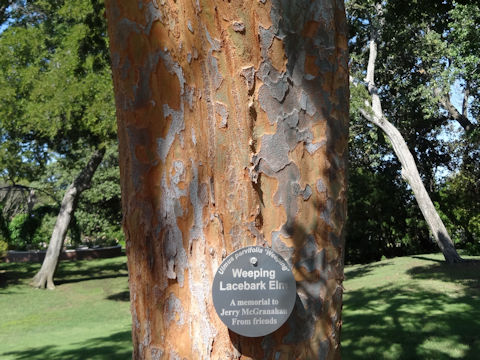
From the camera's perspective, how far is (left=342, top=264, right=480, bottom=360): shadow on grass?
680 centimetres

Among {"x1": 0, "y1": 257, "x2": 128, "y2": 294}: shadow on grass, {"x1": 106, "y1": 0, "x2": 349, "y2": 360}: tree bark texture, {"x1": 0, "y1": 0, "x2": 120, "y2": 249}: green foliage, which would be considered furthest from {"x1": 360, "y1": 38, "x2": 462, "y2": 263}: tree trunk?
{"x1": 106, "y1": 0, "x2": 349, "y2": 360}: tree bark texture

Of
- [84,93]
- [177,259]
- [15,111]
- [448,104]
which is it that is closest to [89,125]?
[84,93]

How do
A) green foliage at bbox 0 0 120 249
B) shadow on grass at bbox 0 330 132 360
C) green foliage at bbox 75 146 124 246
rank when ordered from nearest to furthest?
shadow on grass at bbox 0 330 132 360
green foliage at bbox 0 0 120 249
green foliage at bbox 75 146 124 246

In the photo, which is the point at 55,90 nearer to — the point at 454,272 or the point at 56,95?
the point at 56,95

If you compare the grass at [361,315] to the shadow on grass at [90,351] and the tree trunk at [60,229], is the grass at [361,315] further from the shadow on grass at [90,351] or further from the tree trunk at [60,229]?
the tree trunk at [60,229]

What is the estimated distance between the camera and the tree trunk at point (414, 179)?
49.5ft

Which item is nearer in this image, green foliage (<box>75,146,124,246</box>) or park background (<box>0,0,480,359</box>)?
park background (<box>0,0,480,359</box>)

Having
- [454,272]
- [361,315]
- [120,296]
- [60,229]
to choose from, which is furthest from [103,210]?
[361,315]

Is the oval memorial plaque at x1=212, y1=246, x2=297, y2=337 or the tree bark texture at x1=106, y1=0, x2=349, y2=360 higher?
the tree bark texture at x1=106, y1=0, x2=349, y2=360

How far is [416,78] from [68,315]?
1725cm

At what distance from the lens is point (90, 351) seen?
26.2 ft

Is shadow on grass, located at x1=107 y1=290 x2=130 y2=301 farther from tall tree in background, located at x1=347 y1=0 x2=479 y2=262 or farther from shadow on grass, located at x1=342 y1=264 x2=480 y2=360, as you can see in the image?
tall tree in background, located at x1=347 y1=0 x2=479 y2=262

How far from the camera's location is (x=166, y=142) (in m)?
1.84

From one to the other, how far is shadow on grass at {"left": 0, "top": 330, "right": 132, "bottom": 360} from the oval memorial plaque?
6084 mm
